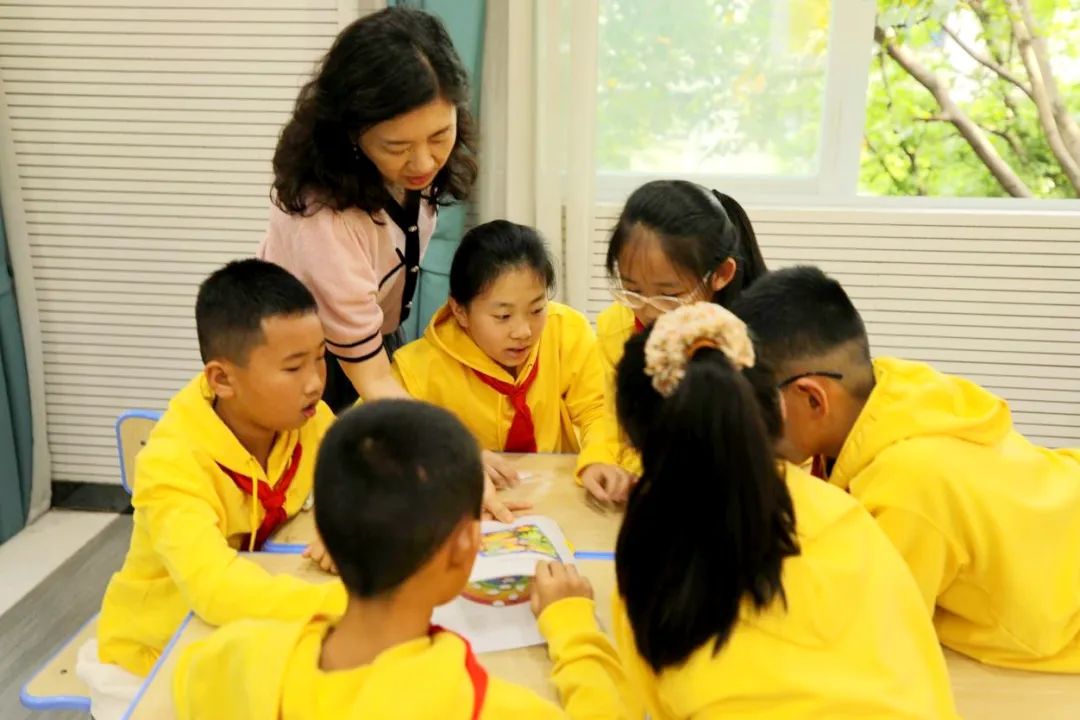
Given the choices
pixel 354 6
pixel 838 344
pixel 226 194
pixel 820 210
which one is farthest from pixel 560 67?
pixel 838 344

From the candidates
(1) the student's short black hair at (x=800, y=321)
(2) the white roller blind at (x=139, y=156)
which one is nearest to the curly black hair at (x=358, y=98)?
(1) the student's short black hair at (x=800, y=321)

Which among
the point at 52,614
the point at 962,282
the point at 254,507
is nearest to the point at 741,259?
the point at 254,507

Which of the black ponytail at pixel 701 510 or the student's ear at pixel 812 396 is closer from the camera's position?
the black ponytail at pixel 701 510

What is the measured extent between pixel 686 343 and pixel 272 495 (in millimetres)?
796

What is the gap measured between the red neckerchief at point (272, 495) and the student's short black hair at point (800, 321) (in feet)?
2.39

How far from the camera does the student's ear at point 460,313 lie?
1.81 meters

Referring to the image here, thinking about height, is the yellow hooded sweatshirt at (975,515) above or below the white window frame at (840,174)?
below

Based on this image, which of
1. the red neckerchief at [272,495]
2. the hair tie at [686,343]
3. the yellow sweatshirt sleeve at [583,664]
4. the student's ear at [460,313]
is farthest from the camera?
the student's ear at [460,313]

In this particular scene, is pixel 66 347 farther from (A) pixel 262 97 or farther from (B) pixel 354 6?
(B) pixel 354 6

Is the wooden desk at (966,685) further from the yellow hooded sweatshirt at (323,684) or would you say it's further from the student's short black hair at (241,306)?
the student's short black hair at (241,306)

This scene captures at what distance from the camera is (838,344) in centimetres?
119

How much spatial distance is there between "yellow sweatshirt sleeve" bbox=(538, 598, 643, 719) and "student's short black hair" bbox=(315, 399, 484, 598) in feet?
0.92

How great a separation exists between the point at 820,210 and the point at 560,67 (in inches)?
31.8

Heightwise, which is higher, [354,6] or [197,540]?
[354,6]
